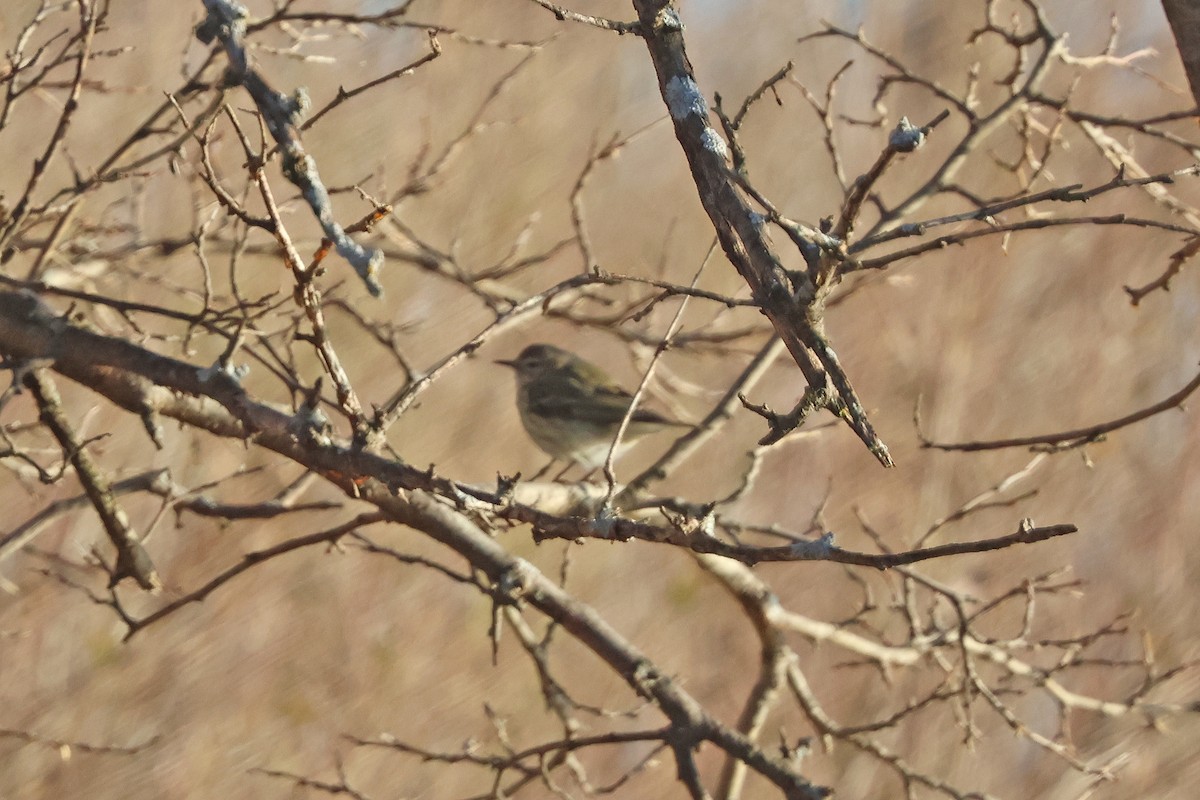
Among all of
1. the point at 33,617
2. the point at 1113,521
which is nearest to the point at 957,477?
the point at 1113,521

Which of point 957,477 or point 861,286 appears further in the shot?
point 957,477

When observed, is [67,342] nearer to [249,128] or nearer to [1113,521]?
[249,128]

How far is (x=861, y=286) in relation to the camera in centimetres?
391

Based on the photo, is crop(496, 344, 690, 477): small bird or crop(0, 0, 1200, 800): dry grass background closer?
crop(496, 344, 690, 477): small bird

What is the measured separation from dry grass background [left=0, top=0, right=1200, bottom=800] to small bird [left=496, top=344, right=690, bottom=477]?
454mm

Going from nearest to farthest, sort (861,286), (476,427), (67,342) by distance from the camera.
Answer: (67,342)
(861,286)
(476,427)

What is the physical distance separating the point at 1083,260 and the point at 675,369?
3.42 meters

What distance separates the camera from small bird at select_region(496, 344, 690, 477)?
5391 mm

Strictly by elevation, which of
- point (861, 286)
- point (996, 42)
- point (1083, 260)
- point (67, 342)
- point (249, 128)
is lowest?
point (67, 342)

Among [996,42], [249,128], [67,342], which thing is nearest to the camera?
[67,342]

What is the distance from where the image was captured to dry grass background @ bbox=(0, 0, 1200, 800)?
21.2ft

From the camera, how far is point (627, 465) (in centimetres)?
812

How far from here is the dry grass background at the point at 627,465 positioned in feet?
21.2

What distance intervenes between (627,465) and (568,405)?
2.75m
